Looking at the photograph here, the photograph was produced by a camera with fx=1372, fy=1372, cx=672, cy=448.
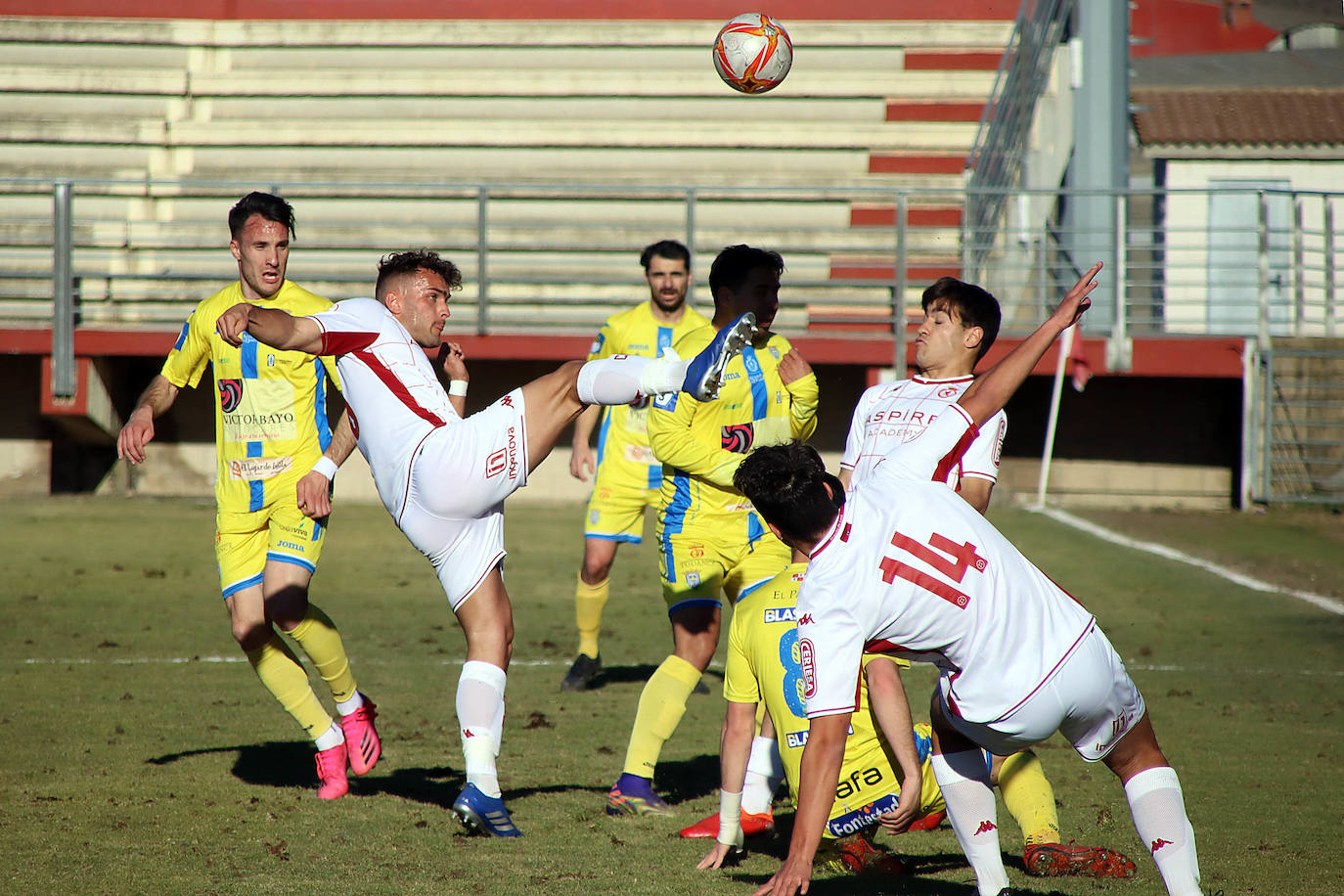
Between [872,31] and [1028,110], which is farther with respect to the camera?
[872,31]

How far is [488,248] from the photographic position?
1557 cm

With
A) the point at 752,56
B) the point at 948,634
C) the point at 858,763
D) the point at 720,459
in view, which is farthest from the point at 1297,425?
the point at 948,634

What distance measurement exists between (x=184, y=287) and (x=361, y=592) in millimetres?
8036

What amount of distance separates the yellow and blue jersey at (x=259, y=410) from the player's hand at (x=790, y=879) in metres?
3.23

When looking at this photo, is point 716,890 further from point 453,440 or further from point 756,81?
point 756,81

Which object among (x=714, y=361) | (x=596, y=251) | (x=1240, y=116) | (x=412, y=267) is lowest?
(x=714, y=361)

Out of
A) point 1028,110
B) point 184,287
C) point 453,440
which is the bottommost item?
point 453,440

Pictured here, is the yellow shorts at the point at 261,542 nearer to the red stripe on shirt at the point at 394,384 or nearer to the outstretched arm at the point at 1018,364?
the red stripe on shirt at the point at 394,384

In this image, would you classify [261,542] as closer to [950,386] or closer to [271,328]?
[271,328]

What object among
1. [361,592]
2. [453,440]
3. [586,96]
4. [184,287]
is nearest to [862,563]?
[453,440]

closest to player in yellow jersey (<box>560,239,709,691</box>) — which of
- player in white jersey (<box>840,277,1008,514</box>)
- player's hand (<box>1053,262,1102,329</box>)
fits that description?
player in white jersey (<box>840,277,1008,514</box>)

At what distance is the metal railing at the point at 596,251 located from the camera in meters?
15.1

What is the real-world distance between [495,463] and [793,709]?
4.41 ft

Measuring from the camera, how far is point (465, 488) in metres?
4.78
